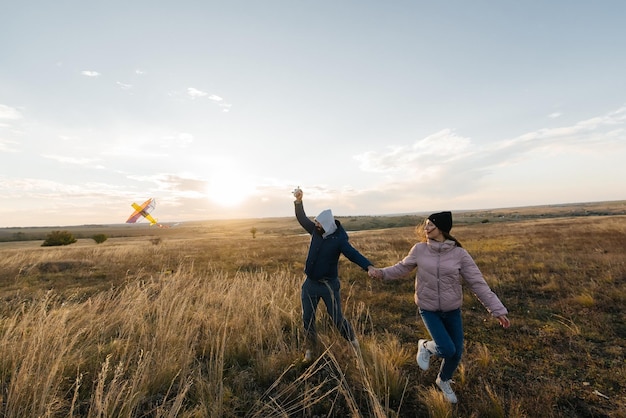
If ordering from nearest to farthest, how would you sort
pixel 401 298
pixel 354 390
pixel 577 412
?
pixel 577 412, pixel 354 390, pixel 401 298

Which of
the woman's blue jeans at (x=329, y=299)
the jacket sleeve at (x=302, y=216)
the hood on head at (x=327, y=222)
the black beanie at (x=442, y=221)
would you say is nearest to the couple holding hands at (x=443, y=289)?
the black beanie at (x=442, y=221)

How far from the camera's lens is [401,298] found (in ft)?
28.2

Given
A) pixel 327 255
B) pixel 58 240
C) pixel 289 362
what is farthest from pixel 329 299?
pixel 58 240

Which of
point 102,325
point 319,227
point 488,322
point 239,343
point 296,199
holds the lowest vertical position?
point 488,322

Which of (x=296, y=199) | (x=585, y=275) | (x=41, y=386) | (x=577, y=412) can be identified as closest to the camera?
(x=41, y=386)

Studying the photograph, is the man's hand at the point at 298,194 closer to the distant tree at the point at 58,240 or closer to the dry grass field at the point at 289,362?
the dry grass field at the point at 289,362

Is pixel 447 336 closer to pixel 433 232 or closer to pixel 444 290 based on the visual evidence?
pixel 444 290

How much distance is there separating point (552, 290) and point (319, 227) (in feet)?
27.0

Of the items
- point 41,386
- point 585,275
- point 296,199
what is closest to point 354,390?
point 296,199

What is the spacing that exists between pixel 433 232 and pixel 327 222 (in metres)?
1.47

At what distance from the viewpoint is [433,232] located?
3738mm

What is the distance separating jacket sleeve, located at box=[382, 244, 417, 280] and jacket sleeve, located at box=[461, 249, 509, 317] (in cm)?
57

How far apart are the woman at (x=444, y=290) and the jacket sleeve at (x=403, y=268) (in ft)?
0.18

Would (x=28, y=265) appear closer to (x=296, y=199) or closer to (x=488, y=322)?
(x=296, y=199)
